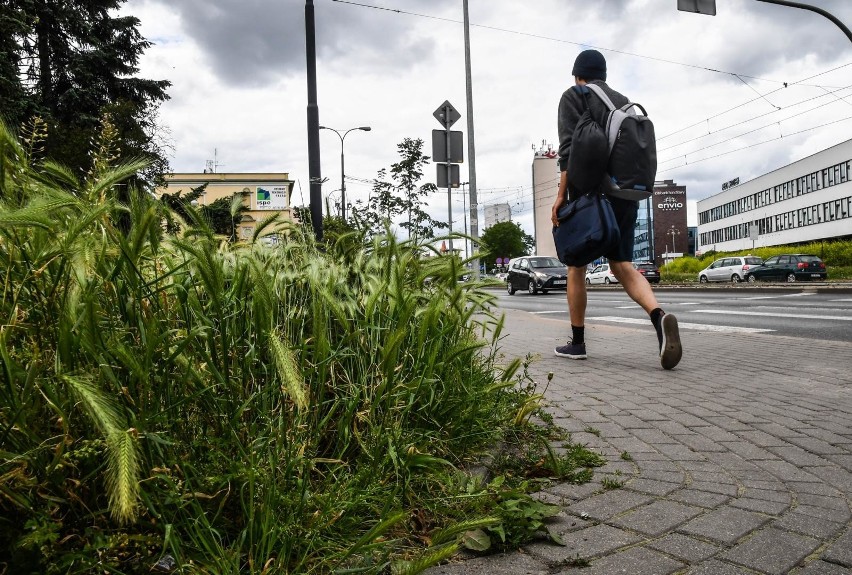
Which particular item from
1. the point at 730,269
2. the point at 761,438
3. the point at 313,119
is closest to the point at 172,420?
the point at 761,438

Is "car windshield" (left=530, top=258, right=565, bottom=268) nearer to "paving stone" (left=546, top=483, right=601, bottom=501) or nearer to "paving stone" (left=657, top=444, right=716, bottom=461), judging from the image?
"paving stone" (left=657, top=444, right=716, bottom=461)

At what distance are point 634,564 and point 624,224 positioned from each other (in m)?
3.32

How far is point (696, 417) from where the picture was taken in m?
3.34

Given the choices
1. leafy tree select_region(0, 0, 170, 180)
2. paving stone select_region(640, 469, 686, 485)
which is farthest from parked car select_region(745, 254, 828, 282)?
paving stone select_region(640, 469, 686, 485)

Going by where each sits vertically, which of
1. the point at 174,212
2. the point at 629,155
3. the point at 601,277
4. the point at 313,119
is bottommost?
the point at 601,277

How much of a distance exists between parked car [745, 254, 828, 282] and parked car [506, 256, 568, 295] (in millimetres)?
13260

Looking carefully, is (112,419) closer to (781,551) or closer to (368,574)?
(368,574)

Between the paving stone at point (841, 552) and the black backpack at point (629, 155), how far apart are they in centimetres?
283

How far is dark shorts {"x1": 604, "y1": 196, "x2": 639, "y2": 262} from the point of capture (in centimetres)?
465

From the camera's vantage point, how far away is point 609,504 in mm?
2164

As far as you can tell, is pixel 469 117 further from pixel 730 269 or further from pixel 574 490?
pixel 730 269

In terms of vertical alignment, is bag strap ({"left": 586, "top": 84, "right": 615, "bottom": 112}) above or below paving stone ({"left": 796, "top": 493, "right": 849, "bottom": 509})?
above

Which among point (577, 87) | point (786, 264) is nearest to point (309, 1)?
point (577, 87)

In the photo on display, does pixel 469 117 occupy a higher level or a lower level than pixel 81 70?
lower
